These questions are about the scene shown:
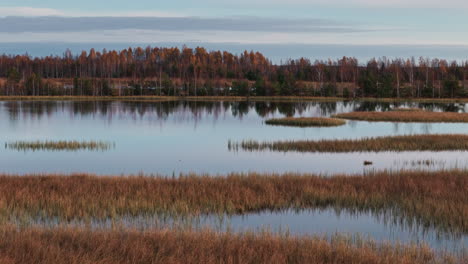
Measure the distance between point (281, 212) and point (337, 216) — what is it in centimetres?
162

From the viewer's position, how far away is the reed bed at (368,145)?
106 feet

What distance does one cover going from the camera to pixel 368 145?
109 ft

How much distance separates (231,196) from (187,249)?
643cm

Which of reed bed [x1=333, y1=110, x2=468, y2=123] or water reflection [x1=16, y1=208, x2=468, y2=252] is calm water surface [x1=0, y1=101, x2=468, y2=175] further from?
water reflection [x1=16, y1=208, x2=468, y2=252]

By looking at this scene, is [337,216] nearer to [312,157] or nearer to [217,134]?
[312,157]

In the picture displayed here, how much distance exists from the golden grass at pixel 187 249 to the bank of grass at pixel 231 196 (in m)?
3.15

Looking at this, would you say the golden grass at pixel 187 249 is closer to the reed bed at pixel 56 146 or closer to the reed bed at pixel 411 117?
the reed bed at pixel 56 146

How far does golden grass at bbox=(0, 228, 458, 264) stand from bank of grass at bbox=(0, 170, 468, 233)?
3153 mm

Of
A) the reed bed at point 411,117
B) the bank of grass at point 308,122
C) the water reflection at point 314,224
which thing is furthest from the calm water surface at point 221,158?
the reed bed at point 411,117

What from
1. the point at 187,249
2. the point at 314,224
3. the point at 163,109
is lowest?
the point at 314,224

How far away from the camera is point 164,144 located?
36875mm

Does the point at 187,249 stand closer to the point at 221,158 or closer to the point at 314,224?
the point at 314,224

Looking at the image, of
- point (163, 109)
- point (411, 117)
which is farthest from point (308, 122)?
point (163, 109)

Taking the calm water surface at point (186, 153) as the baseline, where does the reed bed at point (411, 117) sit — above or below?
above
